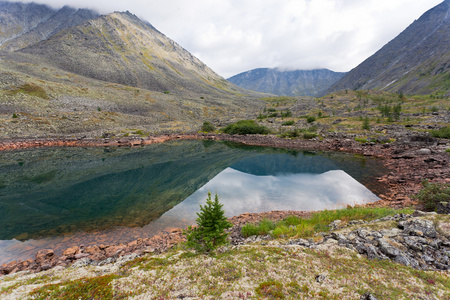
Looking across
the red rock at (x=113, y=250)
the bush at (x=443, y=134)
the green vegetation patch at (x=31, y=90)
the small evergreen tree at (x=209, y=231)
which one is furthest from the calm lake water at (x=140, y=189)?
the green vegetation patch at (x=31, y=90)

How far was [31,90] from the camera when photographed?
62219 mm

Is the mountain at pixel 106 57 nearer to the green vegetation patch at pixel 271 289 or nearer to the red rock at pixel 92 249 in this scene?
the red rock at pixel 92 249

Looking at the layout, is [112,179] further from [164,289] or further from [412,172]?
[412,172]

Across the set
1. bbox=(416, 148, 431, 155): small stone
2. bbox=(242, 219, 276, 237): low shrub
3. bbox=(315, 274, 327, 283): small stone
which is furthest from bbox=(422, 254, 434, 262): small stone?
bbox=(416, 148, 431, 155): small stone

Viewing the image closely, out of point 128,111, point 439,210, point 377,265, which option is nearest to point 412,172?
point 439,210

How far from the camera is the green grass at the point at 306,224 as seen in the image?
10.6m

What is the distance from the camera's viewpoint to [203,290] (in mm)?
5816

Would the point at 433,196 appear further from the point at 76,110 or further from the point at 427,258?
the point at 76,110

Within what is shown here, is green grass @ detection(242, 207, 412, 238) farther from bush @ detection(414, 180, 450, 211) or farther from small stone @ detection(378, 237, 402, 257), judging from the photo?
small stone @ detection(378, 237, 402, 257)

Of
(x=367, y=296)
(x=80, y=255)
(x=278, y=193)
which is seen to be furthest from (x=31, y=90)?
(x=367, y=296)

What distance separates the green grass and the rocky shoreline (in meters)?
1.99

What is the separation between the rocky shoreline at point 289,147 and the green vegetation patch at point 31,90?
30358 millimetres

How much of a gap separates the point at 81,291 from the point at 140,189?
16833mm

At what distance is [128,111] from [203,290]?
80.6 meters
